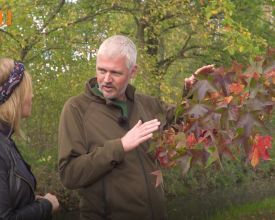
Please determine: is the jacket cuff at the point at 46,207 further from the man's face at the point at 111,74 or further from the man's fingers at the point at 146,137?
the man's face at the point at 111,74

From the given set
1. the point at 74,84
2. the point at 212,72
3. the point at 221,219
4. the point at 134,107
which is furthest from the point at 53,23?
the point at 212,72

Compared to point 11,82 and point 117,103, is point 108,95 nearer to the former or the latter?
point 117,103

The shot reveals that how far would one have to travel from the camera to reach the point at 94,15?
10430 mm

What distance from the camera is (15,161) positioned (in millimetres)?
2645

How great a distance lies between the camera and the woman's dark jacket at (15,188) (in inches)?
97.7

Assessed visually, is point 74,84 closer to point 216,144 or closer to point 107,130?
point 107,130

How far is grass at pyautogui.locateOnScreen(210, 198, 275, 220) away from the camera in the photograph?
1047 centimetres

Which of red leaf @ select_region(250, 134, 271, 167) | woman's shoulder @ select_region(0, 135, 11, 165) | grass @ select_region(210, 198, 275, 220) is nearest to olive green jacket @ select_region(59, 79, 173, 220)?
woman's shoulder @ select_region(0, 135, 11, 165)

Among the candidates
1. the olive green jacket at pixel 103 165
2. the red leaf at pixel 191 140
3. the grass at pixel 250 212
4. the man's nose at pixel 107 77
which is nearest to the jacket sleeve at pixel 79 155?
the olive green jacket at pixel 103 165

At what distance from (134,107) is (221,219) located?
7.60 meters

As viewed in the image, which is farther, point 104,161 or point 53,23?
point 53,23

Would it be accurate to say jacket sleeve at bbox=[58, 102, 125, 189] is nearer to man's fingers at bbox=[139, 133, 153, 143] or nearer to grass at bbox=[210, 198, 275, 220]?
man's fingers at bbox=[139, 133, 153, 143]

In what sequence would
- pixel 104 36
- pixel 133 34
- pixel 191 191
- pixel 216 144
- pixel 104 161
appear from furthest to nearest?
pixel 191 191, pixel 133 34, pixel 104 36, pixel 104 161, pixel 216 144

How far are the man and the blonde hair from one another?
338 mm
